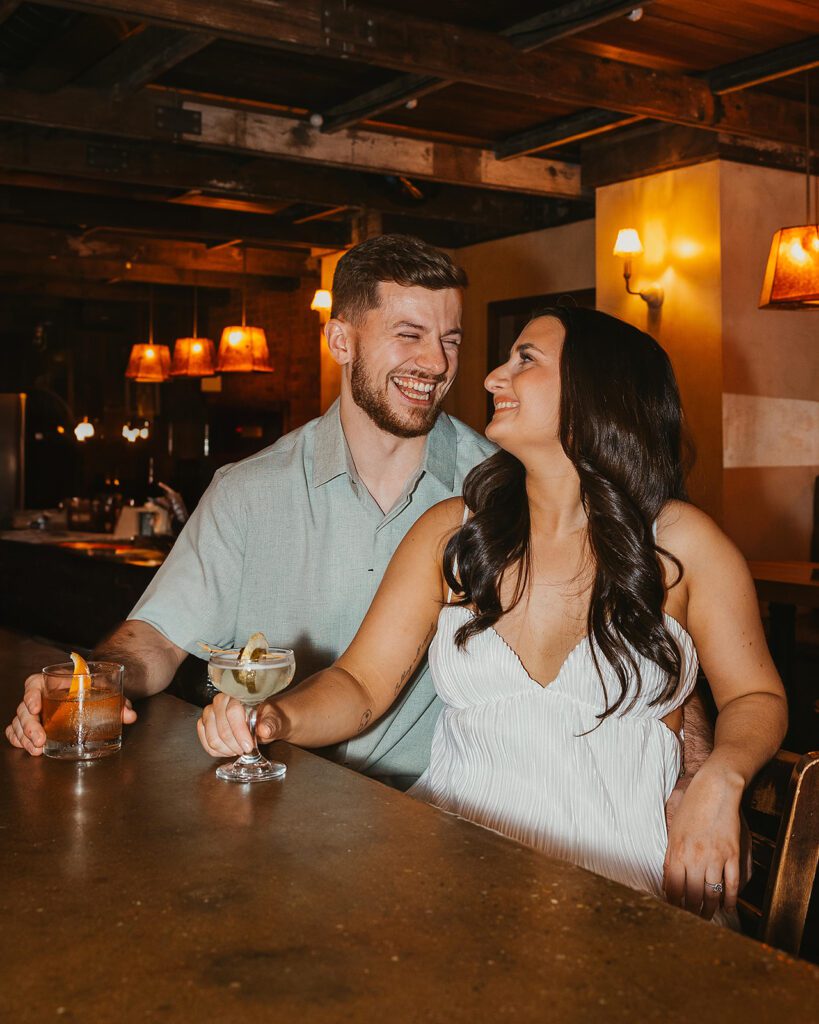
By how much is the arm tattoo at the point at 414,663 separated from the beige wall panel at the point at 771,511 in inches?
171

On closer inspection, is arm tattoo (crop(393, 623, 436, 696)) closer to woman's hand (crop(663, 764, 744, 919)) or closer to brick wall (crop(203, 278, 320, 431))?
woman's hand (crop(663, 764, 744, 919))

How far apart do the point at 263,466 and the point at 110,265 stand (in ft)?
30.1

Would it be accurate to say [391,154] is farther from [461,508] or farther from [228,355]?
[461,508]

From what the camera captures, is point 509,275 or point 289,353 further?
point 289,353

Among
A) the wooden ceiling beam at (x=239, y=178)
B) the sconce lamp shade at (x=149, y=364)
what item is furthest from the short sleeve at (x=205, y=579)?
the sconce lamp shade at (x=149, y=364)

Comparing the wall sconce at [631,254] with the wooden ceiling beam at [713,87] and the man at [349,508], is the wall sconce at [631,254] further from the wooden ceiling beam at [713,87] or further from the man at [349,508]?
the man at [349,508]

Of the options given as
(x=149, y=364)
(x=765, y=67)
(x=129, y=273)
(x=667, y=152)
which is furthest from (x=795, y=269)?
(x=129, y=273)

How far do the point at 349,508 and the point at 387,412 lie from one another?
214mm

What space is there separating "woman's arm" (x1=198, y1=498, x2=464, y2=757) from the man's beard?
26 centimetres

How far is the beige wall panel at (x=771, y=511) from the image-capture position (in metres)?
6.07

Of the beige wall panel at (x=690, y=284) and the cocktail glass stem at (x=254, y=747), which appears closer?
the cocktail glass stem at (x=254, y=747)

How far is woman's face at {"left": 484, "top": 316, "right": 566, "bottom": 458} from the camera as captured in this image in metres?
1.86

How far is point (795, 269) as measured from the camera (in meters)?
4.40

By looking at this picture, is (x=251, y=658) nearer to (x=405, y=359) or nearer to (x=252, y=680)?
(x=252, y=680)
